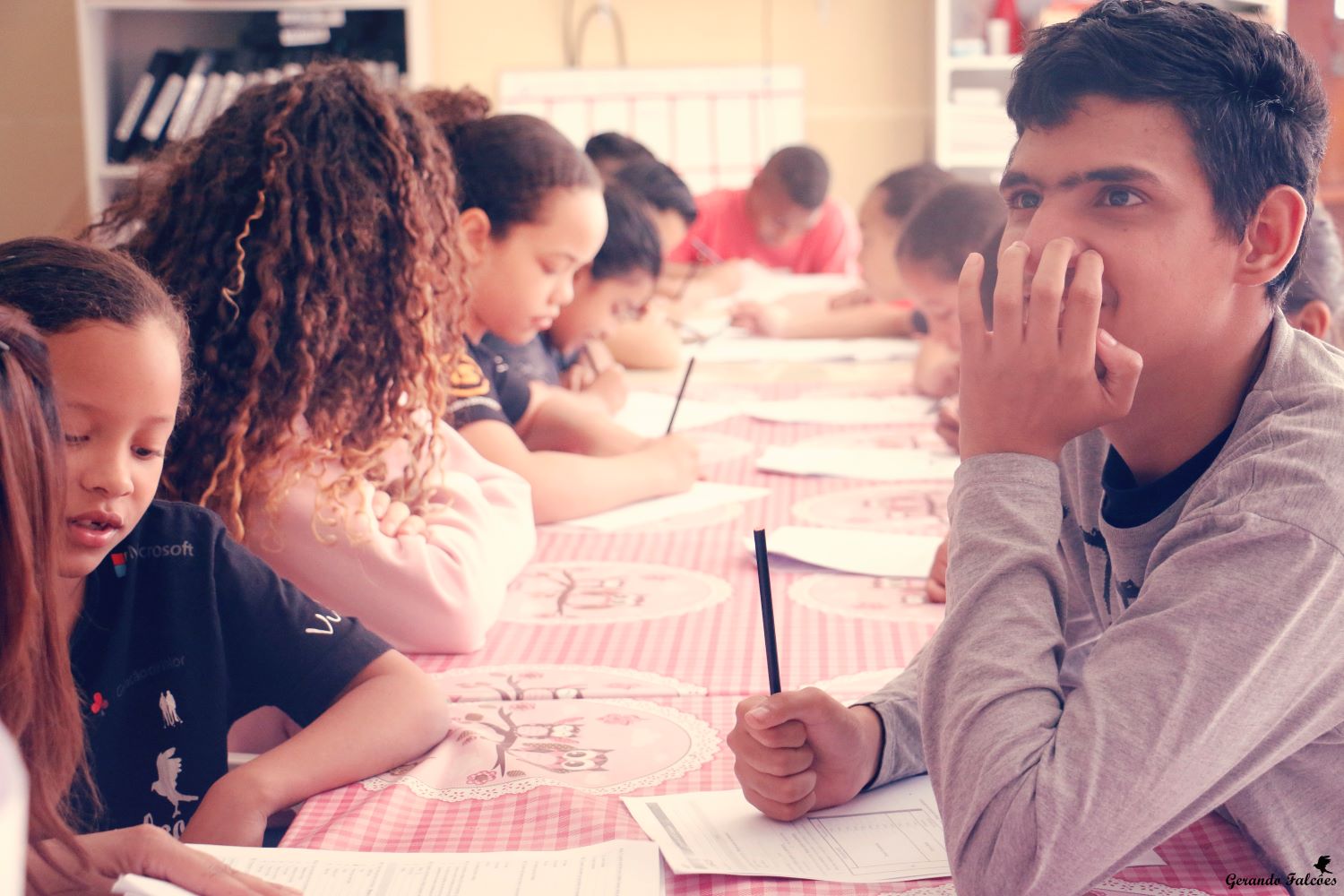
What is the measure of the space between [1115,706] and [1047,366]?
→ 0.60 feet

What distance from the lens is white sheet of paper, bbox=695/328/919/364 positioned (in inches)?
102

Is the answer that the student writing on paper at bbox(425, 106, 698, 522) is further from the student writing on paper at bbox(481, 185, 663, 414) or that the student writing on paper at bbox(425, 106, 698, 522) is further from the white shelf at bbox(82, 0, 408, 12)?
the white shelf at bbox(82, 0, 408, 12)

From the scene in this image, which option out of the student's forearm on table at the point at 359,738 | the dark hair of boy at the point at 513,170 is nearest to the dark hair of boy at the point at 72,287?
the student's forearm on table at the point at 359,738

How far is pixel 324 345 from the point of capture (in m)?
1.09

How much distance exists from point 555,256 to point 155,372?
34.8 inches

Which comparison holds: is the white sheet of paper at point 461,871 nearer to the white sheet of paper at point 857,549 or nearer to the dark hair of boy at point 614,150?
the white sheet of paper at point 857,549

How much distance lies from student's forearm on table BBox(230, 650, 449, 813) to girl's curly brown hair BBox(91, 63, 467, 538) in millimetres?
209

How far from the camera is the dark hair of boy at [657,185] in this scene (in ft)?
9.18

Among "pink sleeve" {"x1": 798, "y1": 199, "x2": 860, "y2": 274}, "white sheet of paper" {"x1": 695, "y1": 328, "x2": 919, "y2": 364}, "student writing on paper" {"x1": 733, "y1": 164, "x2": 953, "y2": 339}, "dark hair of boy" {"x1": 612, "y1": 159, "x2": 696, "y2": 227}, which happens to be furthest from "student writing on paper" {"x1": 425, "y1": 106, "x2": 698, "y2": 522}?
"pink sleeve" {"x1": 798, "y1": 199, "x2": 860, "y2": 274}

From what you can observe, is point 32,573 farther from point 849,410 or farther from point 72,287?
point 849,410

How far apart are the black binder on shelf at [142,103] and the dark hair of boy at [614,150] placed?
60.3 inches

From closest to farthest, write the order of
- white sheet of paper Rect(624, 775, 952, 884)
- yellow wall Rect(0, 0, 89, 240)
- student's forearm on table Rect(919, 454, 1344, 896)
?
1. student's forearm on table Rect(919, 454, 1344, 896)
2. white sheet of paper Rect(624, 775, 952, 884)
3. yellow wall Rect(0, 0, 89, 240)

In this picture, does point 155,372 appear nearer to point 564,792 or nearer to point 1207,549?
point 564,792

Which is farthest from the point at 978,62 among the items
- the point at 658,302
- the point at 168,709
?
the point at 168,709
